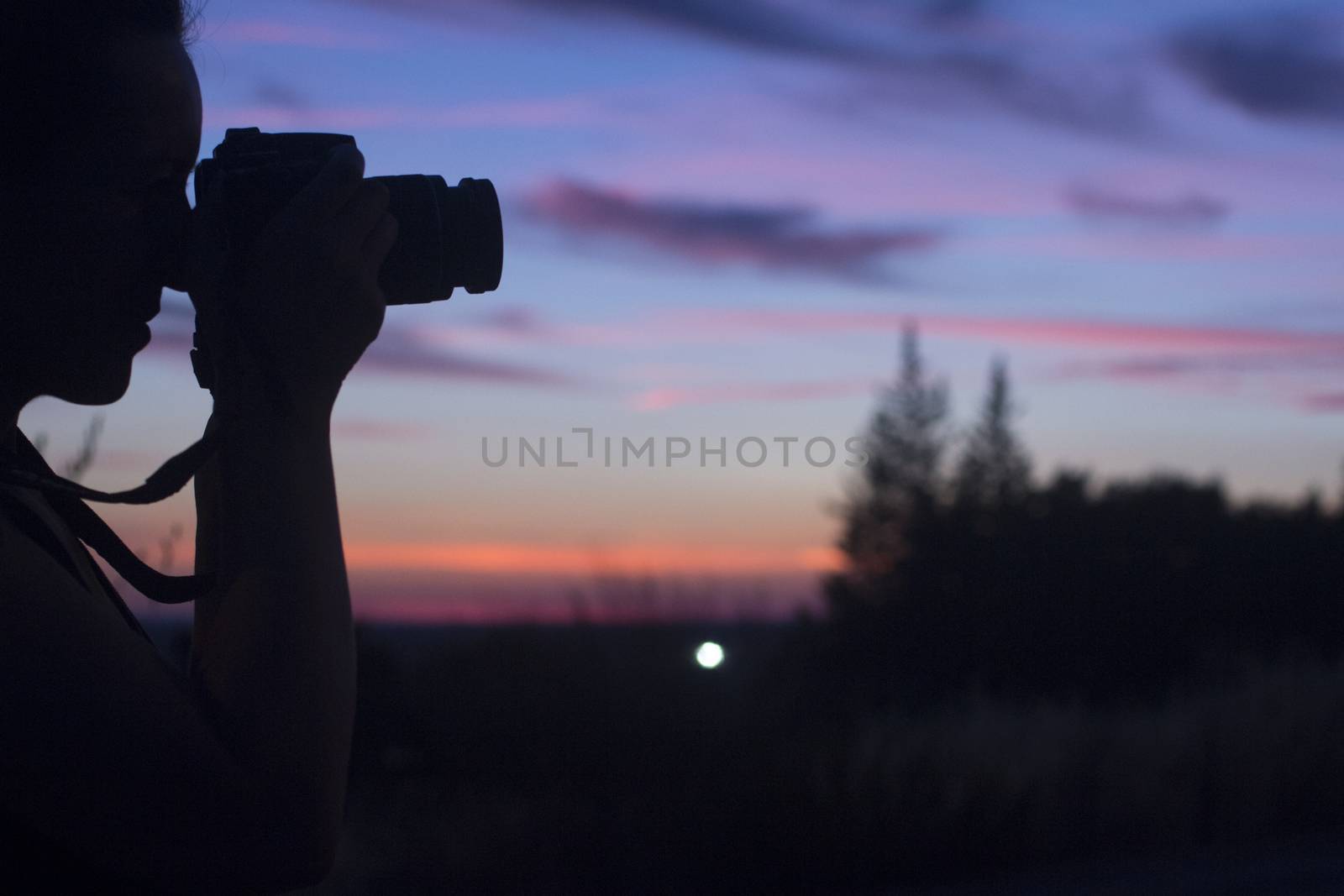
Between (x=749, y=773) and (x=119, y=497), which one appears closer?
(x=119, y=497)

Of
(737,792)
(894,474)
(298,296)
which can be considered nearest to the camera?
(298,296)

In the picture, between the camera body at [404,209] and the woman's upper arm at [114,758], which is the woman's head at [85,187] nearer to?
the camera body at [404,209]

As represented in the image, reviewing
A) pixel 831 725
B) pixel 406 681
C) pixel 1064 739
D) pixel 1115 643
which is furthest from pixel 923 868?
pixel 1115 643

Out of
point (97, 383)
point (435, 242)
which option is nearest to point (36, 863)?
point (97, 383)

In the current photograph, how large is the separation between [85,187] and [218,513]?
0.91 ft

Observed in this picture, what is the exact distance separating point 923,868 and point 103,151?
26.5ft

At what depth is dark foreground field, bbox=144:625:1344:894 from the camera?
7.79 m

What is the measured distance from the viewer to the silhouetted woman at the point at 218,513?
36.6 inches

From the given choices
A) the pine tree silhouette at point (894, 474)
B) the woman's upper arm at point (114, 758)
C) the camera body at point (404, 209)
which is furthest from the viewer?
the pine tree silhouette at point (894, 474)

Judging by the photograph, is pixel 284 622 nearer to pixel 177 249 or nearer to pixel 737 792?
pixel 177 249

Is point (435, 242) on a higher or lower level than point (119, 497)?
higher

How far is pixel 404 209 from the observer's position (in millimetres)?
1434

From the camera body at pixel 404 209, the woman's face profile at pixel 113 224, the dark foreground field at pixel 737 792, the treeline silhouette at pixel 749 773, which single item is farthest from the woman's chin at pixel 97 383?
the dark foreground field at pixel 737 792

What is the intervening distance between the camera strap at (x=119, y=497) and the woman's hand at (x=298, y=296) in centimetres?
8
